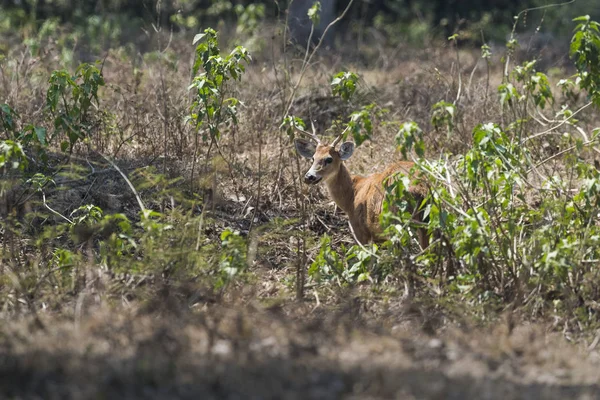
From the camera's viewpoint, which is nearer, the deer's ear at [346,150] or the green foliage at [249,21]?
the deer's ear at [346,150]

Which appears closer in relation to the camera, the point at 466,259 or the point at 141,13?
the point at 466,259

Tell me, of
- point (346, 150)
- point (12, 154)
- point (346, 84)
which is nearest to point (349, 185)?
point (346, 150)

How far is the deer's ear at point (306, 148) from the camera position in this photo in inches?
353

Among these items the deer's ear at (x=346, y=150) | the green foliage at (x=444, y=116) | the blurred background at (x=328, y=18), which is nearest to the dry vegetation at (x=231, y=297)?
the deer's ear at (x=346, y=150)

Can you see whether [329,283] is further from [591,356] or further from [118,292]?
[591,356]

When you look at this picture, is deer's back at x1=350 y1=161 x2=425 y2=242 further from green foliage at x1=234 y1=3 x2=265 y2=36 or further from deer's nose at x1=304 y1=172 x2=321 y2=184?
green foliage at x1=234 y1=3 x2=265 y2=36

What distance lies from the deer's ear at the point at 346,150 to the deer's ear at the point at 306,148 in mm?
270

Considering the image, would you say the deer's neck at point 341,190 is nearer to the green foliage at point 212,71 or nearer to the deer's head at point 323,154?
the deer's head at point 323,154

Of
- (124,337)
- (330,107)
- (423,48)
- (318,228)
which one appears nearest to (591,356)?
(124,337)

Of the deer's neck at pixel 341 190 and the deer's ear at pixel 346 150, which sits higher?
the deer's ear at pixel 346 150

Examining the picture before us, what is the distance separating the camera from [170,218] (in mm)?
7285

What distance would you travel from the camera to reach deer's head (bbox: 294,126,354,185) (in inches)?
348

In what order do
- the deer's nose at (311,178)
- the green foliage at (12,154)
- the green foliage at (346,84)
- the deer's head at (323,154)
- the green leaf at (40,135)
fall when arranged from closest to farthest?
the green foliage at (12,154), the green foliage at (346,84), the green leaf at (40,135), the deer's nose at (311,178), the deer's head at (323,154)

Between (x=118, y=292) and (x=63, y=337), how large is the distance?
5.28 ft
